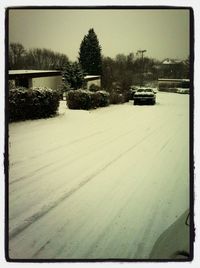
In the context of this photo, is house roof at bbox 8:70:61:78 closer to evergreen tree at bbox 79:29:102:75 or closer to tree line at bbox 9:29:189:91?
tree line at bbox 9:29:189:91

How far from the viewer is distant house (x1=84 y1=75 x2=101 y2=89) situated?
321cm

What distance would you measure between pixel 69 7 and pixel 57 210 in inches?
59.9

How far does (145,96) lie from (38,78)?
2.93 ft

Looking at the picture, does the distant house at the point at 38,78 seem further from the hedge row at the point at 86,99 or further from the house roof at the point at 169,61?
the house roof at the point at 169,61

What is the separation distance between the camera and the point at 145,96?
3324mm

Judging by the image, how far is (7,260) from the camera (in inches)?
114

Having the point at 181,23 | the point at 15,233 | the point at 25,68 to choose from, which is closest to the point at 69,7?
the point at 25,68

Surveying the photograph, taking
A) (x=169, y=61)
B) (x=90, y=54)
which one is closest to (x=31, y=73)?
(x=90, y=54)

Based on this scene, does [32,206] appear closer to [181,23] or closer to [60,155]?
[60,155]

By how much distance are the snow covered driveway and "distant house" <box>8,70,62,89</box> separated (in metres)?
0.23

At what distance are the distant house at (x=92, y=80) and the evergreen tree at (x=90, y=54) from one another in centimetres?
3

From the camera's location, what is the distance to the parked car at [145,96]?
3248 millimetres
